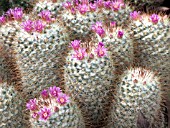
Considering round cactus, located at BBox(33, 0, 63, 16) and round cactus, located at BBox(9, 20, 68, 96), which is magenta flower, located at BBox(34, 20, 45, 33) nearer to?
round cactus, located at BBox(9, 20, 68, 96)

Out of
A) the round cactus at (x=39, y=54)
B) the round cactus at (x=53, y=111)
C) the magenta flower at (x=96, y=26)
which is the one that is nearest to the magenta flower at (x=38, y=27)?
the round cactus at (x=39, y=54)

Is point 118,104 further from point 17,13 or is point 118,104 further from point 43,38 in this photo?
point 17,13

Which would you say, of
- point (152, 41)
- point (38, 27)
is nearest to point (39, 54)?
point (38, 27)

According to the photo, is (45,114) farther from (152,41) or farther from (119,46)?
(152,41)

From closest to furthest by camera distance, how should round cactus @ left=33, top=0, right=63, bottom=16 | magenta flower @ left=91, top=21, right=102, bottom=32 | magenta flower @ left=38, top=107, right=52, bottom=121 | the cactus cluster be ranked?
1. magenta flower @ left=38, top=107, right=52, bottom=121
2. the cactus cluster
3. magenta flower @ left=91, top=21, right=102, bottom=32
4. round cactus @ left=33, top=0, right=63, bottom=16

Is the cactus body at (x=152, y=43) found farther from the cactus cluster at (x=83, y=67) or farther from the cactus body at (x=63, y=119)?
the cactus body at (x=63, y=119)

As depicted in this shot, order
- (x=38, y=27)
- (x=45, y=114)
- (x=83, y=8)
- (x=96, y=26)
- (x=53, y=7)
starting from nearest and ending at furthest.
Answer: (x=45, y=114)
(x=38, y=27)
(x=96, y=26)
(x=83, y=8)
(x=53, y=7)

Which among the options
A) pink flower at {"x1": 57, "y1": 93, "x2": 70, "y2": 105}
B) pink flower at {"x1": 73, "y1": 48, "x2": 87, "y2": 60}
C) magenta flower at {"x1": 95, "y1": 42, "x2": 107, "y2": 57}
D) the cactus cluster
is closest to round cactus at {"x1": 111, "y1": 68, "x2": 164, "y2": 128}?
the cactus cluster
